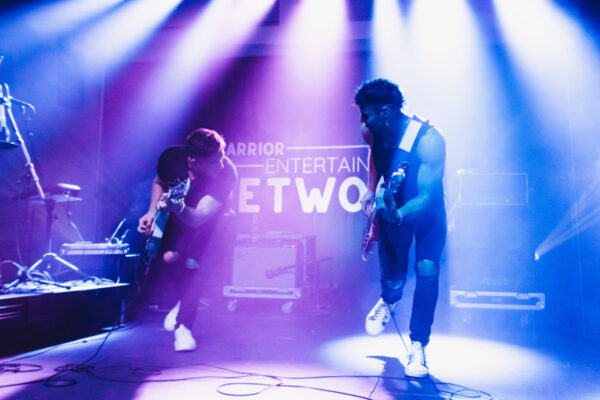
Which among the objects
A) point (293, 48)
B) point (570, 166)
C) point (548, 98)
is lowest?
point (570, 166)

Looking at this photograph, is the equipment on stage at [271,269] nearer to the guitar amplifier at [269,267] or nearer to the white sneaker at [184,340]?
the guitar amplifier at [269,267]

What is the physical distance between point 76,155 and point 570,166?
5.65 meters

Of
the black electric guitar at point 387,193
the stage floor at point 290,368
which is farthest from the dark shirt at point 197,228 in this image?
the black electric guitar at point 387,193

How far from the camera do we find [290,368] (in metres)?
2.58

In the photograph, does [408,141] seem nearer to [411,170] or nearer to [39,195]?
[411,170]

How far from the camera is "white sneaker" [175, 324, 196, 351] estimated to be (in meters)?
2.95

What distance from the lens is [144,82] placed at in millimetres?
6594

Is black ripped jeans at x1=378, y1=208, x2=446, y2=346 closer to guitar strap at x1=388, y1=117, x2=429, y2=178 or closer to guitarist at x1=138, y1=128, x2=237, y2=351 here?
guitar strap at x1=388, y1=117, x2=429, y2=178

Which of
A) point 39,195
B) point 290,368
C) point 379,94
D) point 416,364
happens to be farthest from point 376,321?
point 39,195

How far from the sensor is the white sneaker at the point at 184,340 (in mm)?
2947

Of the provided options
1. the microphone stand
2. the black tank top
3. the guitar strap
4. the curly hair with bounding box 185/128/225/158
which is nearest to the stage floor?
the microphone stand

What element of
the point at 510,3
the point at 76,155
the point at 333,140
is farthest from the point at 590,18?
the point at 76,155

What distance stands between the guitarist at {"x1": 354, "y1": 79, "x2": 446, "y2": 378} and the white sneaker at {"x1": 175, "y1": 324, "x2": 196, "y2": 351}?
1.26m

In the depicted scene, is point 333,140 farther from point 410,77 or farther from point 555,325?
point 555,325
